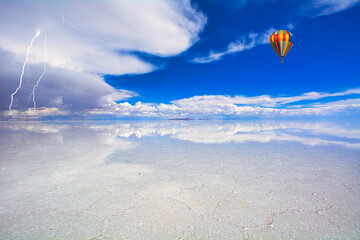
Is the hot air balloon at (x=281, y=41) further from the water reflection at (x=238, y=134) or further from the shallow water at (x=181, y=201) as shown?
the shallow water at (x=181, y=201)

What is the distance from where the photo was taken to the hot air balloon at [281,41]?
17.8 m

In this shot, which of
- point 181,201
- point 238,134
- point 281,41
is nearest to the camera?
point 181,201

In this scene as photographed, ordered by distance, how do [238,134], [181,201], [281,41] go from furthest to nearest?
[281,41], [238,134], [181,201]

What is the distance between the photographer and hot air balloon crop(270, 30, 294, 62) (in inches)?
700

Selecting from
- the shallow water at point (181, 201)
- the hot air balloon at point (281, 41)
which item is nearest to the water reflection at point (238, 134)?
the shallow water at point (181, 201)

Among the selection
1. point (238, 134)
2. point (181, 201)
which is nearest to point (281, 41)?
point (238, 134)

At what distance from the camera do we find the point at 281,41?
58.6ft

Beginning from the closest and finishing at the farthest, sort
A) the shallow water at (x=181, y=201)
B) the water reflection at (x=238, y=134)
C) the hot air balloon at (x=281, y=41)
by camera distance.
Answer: the shallow water at (x=181, y=201)
the water reflection at (x=238, y=134)
the hot air balloon at (x=281, y=41)

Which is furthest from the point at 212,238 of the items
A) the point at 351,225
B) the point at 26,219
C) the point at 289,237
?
the point at 26,219

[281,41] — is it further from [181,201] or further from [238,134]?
[181,201]

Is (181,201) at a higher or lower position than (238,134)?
lower

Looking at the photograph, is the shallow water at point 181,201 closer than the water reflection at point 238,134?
Yes

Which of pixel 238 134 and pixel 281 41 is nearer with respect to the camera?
pixel 238 134

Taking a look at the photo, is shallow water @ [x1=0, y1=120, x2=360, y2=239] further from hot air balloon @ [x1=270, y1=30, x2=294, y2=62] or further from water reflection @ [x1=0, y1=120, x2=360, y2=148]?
hot air balloon @ [x1=270, y1=30, x2=294, y2=62]
